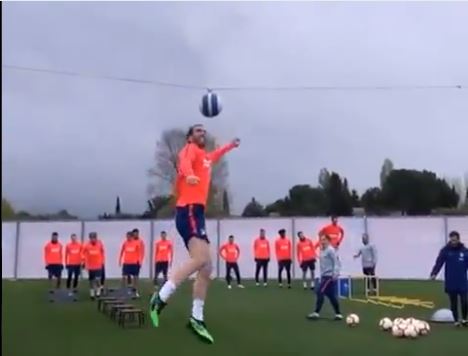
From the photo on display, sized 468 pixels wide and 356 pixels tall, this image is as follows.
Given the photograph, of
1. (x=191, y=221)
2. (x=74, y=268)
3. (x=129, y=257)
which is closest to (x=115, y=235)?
(x=74, y=268)

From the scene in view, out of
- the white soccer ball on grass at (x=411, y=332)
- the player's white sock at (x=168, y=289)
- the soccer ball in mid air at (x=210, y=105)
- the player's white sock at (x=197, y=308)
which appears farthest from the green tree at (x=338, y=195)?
the player's white sock at (x=168, y=289)

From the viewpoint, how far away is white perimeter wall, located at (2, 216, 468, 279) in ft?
97.4

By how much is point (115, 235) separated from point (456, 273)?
20.6m

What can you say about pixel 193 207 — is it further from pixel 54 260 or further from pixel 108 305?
pixel 54 260

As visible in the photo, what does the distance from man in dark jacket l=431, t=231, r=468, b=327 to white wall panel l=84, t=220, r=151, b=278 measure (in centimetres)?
1917

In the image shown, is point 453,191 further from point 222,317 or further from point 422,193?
point 222,317

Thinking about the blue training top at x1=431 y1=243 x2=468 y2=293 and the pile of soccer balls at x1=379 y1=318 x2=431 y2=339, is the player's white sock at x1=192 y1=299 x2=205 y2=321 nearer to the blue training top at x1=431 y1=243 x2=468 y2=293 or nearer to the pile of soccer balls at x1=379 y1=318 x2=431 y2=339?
the pile of soccer balls at x1=379 y1=318 x2=431 y2=339

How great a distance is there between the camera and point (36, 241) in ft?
106

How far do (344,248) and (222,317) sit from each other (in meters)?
17.1

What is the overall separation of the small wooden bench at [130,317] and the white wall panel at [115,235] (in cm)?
1923

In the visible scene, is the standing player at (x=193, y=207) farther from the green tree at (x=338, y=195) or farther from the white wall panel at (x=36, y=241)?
the green tree at (x=338, y=195)

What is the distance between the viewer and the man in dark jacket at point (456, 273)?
1398 cm

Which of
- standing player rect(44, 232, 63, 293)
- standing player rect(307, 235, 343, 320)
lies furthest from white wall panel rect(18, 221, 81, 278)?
standing player rect(307, 235, 343, 320)

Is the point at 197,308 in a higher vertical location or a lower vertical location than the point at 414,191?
lower
